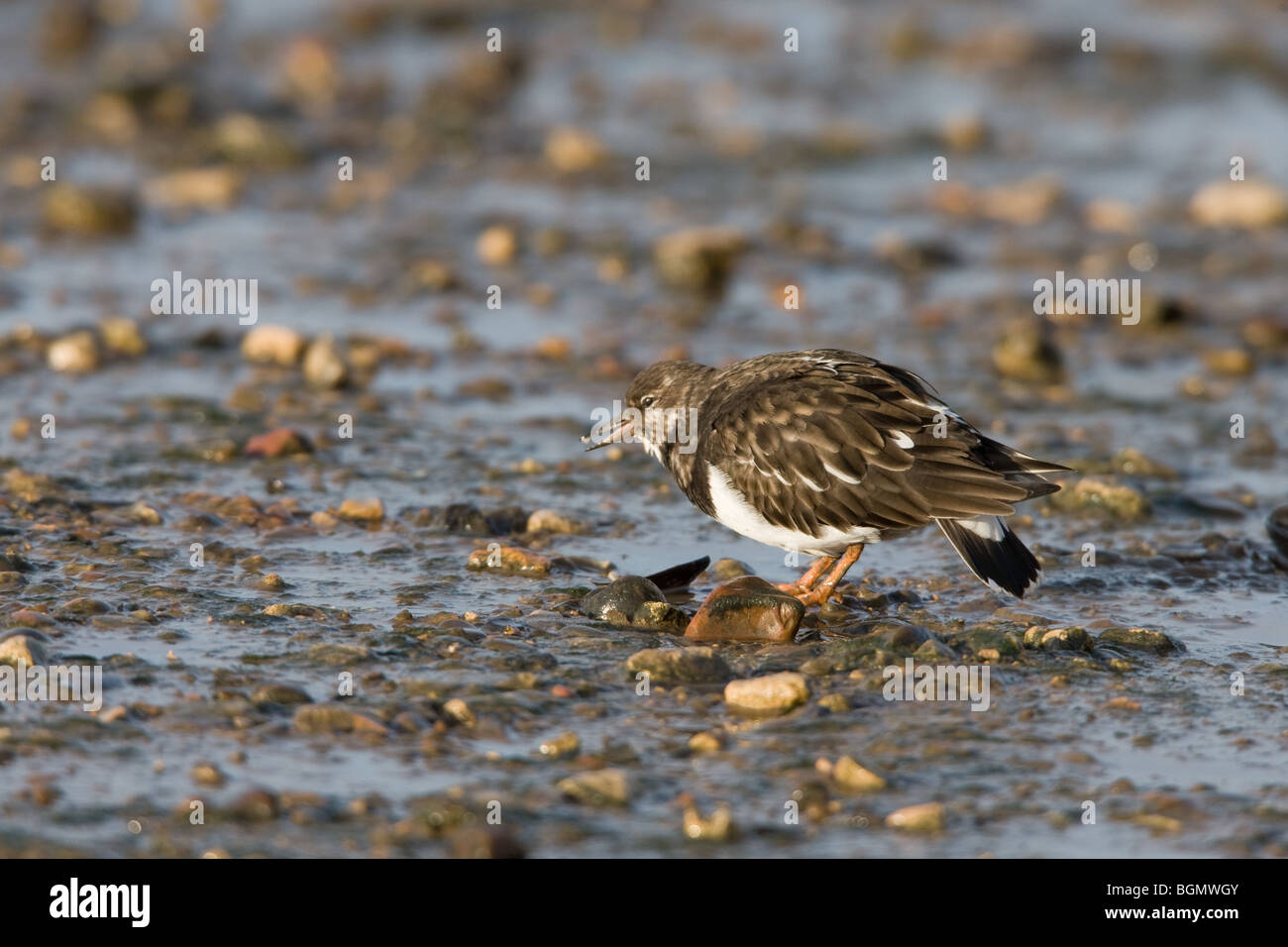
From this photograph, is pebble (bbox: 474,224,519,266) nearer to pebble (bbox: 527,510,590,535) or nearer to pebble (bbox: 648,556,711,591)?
pebble (bbox: 527,510,590,535)

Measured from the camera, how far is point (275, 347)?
10219mm

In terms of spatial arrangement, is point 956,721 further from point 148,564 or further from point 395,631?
point 148,564

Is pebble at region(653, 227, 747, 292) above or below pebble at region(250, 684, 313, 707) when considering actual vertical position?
above

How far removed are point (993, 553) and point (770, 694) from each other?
1290 millimetres

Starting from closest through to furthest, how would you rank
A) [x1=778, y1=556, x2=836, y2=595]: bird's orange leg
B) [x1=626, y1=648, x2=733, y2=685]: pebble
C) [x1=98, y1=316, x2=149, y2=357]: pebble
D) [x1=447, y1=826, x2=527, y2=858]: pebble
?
[x1=447, y1=826, x2=527, y2=858]: pebble → [x1=626, y1=648, x2=733, y2=685]: pebble → [x1=778, y1=556, x2=836, y2=595]: bird's orange leg → [x1=98, y1=316, x2=149, y2=357]: pebble

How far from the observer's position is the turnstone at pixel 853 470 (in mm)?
6668

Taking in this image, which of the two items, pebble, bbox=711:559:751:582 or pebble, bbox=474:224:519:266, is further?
pebble, bbox=474:224:519:266

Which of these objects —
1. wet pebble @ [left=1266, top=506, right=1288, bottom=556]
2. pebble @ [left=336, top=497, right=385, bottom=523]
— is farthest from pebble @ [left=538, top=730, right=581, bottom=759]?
wet pebble @ [left=1266, top=506, right=1288, bottom=556]

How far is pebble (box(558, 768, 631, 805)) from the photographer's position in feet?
17.0

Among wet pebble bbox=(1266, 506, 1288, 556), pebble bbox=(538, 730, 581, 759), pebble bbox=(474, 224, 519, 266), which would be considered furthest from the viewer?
pebble bbox=(474, 224, 519, 266)

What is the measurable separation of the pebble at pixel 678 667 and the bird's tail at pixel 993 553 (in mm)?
1141

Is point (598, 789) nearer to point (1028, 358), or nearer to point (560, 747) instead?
point (560, 747)

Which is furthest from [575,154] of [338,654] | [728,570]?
[338,654]
